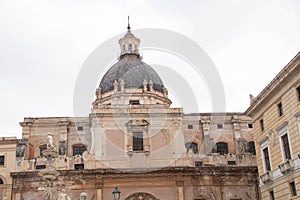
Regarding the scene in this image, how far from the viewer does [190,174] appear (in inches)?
1446

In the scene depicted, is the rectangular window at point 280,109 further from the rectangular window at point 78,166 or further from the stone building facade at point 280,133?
the rectangular window at point 78,166

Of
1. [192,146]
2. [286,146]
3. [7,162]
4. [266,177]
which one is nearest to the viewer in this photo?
[286,146]

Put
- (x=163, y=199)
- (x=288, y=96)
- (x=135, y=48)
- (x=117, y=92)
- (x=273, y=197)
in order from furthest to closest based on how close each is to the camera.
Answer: (x=135, y=48) < (x=117, y=92) < (x=163, y=199) < (x=273, y=197) < (x=288, y=96)

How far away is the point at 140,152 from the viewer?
37.6 metres

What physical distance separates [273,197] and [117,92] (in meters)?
20.4

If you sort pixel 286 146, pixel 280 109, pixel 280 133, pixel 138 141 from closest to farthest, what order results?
pixel 286 146 < pixel 280 133 < pixel 280 109 < pixel 138 141

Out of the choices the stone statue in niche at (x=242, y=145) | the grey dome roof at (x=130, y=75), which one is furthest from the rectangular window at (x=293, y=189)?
the grey dome roof at (x=130, y=75)

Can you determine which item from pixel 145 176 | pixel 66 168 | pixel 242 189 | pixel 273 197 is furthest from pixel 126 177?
pixel 273 197

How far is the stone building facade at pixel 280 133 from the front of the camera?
2355cm

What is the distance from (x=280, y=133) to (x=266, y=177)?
334 cm

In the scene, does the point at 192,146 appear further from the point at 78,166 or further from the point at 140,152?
the point at 78,166

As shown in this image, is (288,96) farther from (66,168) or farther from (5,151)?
(5,151)

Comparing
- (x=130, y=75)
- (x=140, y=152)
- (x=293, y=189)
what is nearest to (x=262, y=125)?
(x=293, y=189)

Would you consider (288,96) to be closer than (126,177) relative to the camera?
Yes
